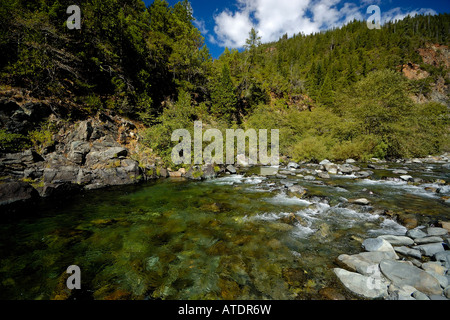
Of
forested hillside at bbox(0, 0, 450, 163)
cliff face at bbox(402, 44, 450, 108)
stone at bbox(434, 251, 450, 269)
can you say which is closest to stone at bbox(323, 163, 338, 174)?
forested hillside at bbox(0, 0, 450, 163)

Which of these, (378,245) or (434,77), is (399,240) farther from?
(434,77)

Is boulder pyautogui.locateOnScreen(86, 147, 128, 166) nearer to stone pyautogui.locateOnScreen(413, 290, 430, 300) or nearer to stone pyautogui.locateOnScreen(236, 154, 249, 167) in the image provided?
stone pyautogui.locateOnScreen(236, 154, 249, 167)

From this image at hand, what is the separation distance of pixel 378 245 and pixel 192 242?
4538 mm

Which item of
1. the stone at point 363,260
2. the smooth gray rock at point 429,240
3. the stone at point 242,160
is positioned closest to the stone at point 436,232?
the smooth gray rock at point 429,240

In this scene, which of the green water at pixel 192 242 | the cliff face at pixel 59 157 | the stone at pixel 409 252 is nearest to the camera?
the green water at pixel 192 242

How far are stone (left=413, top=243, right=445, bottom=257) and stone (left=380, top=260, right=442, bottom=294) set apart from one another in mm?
1160

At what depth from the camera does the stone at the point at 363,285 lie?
2832 millimetres

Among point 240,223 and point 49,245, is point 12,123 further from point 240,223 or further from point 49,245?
point 240,223

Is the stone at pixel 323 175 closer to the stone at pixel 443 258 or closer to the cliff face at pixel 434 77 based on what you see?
the stone at pixel 443 258

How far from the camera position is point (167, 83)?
2572 cm

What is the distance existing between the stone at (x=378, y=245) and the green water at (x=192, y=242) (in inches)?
12.2

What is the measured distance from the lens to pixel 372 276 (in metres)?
3.15

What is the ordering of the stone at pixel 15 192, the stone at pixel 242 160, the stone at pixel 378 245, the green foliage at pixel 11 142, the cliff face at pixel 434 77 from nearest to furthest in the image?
1. the stone at pixel 378 245
2. the stone at pixel 15 192
3. the green foliage at pixel 11 142
4. the stone at pixel 242 160
5. the cliff face at pixel 434 77
